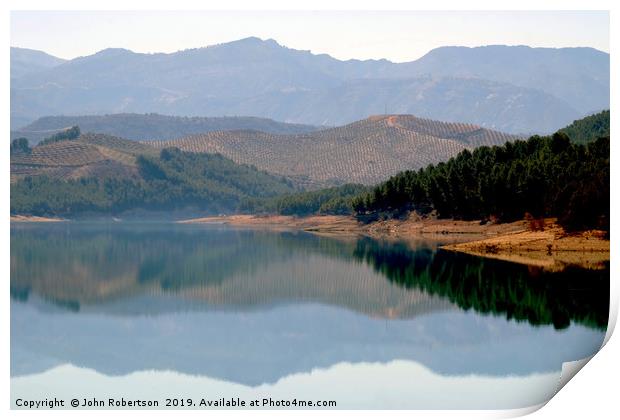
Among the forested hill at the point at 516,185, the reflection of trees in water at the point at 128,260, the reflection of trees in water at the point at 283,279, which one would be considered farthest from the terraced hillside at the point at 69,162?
the reflection of trees in water at the point at 283,279

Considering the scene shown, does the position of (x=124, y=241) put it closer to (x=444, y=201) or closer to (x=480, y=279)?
(x=444, y=201)

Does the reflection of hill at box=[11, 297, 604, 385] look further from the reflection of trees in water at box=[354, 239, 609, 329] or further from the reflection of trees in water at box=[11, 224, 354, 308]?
the reflection of trees in water at box=[11, 224, 354, 308]

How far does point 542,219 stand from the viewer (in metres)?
67.4

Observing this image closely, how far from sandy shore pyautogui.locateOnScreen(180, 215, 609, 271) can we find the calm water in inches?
80.9

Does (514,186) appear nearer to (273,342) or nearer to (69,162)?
(273,342)

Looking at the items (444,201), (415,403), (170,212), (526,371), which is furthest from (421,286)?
(170,212)

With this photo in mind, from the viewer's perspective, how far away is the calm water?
89.2 ft

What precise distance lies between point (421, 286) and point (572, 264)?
7.59m

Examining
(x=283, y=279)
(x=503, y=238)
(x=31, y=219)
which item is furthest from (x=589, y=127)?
(x=31, y=219)

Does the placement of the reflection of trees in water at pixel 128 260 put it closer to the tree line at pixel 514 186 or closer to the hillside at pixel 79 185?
the tree line at pixel 514 186

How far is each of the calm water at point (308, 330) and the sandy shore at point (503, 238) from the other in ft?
6.74

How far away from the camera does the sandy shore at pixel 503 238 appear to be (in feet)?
162

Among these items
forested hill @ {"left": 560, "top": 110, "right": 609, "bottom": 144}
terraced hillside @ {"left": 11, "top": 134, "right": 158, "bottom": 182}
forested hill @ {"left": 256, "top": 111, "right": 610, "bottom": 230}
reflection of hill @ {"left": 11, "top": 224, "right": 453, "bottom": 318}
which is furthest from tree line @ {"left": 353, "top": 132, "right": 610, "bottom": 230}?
terraced hillside @ {"left": 11, "top": 134, "right": 158, "bottom": 182}

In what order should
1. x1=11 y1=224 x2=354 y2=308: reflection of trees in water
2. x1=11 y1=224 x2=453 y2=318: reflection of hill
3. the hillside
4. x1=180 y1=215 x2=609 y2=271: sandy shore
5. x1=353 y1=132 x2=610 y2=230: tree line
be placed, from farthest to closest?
the hillside
x1=11 y1=224 x2=354 y2=308: reflection of trees in water
x1=353 y1=132 x2=610 y2=230: tree line
x1=180 y1=215 x2=609 y2=271: sandy shore
x1=11 y1=224 x2=453 y2=318: reflection of hill
